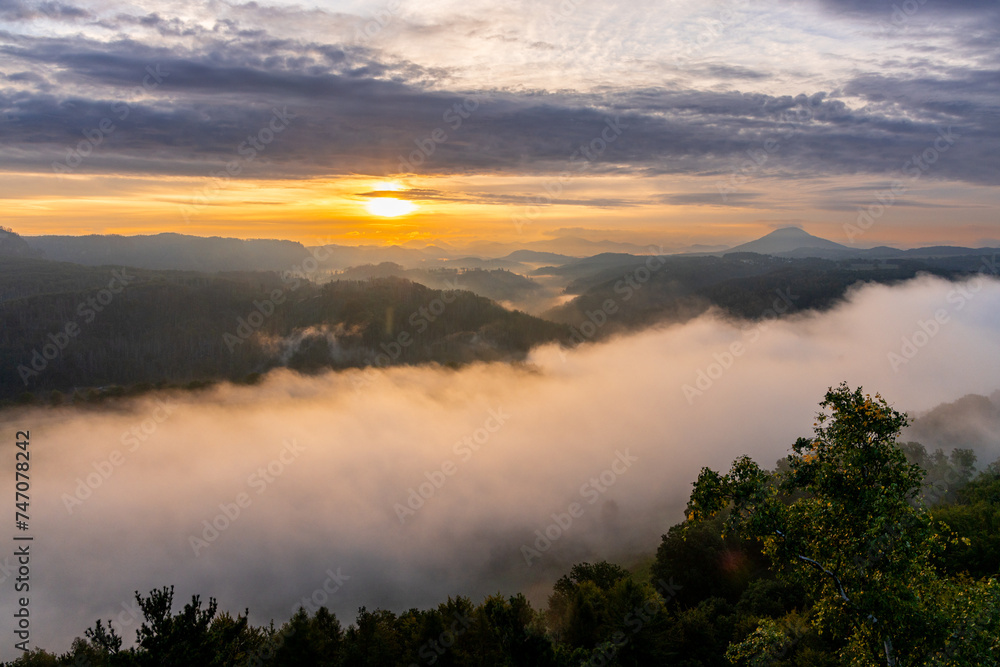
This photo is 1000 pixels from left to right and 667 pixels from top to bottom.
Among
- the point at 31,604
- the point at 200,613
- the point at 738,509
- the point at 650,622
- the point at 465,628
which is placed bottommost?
the point at 31,604

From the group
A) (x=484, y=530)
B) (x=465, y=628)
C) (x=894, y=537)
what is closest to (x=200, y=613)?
(x=465, y=628)

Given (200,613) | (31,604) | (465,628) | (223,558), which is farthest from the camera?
(223,558)

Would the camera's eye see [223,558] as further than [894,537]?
Yes

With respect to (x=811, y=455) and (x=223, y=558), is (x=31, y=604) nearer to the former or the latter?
(x=223, y=558)

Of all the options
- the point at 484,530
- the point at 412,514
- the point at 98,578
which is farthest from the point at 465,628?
the point at 98,578

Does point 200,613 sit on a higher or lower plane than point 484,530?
higher

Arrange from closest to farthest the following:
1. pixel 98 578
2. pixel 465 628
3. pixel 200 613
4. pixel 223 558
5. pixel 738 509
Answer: pixel 738 509 → pixel 200 613 → pixel 465 628 → pixel 98 578 → pixel 223 558

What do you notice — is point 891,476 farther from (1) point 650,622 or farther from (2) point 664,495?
(2) point 664,495
